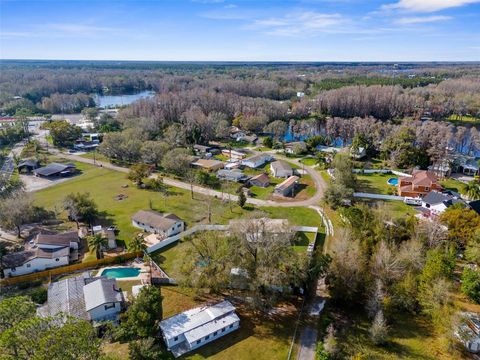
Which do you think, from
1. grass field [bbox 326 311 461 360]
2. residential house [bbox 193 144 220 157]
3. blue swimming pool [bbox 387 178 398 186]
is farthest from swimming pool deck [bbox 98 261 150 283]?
blue swimming pool [bbox 387 178 398 186]

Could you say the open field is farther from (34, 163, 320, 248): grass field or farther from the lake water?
the lake water

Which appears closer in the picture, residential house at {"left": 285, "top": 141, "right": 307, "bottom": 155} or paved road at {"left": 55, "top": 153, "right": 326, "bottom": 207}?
paved road at {"left": 55, "top": 153, "right": 326, "bottom": 207}

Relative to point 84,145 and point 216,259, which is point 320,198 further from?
point 84,145

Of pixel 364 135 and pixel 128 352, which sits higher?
pixel 364 135

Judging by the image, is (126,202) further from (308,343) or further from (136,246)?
(308,343)

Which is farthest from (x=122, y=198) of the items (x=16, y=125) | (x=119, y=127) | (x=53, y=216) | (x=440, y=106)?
(x=440, y=106)
